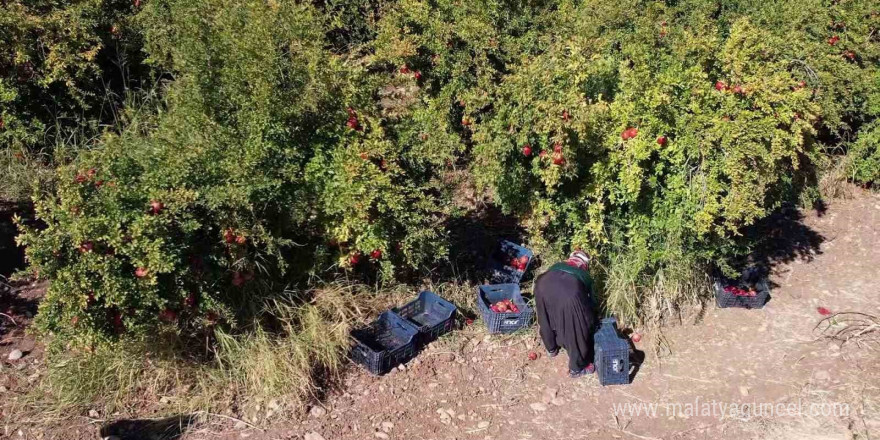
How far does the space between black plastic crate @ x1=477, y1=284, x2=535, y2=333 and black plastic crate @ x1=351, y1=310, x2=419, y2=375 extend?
676 mm

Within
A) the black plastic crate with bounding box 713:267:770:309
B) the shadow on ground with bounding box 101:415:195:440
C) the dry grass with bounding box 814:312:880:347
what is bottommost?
the dry grass with bounding box 814:312:880:347

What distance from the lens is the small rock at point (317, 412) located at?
4.84 metres

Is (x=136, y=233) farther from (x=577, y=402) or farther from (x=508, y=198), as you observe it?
(x=577, y=402)

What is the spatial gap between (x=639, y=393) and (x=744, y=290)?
172 cm

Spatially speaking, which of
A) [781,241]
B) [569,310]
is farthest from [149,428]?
[781,241]

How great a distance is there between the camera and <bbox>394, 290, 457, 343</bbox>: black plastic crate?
554 cm

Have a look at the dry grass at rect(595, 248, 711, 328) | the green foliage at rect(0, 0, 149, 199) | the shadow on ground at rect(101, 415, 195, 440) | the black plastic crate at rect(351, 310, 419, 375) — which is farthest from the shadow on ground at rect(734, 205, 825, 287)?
the green foliage at rect(0, 0, 149, 199)

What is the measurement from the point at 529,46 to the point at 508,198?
6.29 ft

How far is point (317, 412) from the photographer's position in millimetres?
4852

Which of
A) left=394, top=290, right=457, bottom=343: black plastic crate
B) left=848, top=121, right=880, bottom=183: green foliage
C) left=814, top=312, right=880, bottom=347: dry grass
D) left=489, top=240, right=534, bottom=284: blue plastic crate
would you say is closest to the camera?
left=394, top=290, right=457, bottom=343: black plastic crate

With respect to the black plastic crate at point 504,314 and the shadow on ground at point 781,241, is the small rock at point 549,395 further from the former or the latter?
the shadow on ground at point 781,241

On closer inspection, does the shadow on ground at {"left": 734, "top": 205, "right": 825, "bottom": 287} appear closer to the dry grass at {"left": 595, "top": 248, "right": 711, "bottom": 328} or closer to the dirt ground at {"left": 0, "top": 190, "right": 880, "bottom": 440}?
the dirt ground at {"left": 0, "top": 190, "right": 880, "bottom": 440}

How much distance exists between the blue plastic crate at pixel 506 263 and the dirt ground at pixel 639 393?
24.7 inches

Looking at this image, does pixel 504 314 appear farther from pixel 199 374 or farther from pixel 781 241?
pixel 781 241
